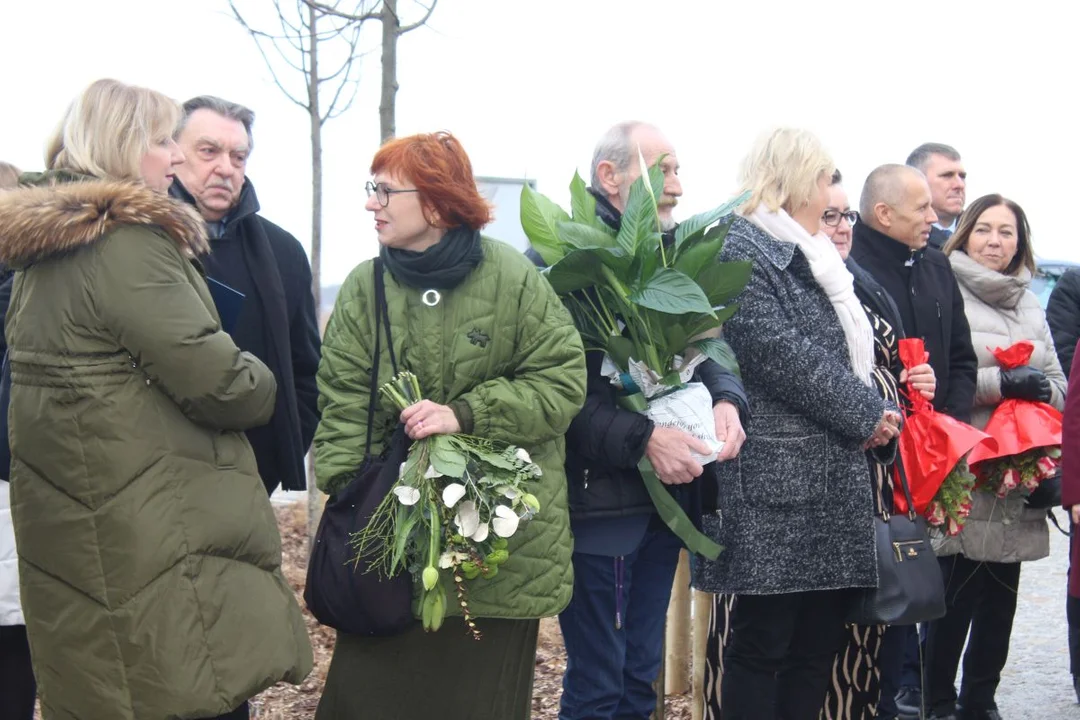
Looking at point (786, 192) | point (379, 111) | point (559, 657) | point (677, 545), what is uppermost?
point (379, 111)

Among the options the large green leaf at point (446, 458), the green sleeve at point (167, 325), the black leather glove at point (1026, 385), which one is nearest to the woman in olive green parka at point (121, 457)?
the green sleeve at point (167, 325)

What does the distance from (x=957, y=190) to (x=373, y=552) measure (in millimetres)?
4346

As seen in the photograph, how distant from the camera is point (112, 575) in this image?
3164 millimetres

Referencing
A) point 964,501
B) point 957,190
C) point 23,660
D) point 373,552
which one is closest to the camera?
point 373,552

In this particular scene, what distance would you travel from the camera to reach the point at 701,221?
3.96 metres

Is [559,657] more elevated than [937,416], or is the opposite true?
[937,416]

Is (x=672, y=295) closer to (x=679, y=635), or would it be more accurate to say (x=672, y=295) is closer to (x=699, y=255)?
(x=699, y=255)

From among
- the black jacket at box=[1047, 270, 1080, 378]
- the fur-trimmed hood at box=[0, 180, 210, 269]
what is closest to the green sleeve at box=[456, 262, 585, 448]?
the fur-trimmed hood at box=[0, 180, 210, 269]

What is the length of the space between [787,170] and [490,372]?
4.56ft

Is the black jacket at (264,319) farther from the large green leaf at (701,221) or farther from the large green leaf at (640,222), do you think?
the large green leaf at (701,221)

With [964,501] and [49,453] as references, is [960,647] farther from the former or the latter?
[49,453]

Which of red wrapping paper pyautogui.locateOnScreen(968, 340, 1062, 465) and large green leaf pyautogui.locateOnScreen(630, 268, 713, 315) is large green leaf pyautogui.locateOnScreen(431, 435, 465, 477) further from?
red wrapping paper pyautogui.locateOnScreen(968, 340, 1062, 465)

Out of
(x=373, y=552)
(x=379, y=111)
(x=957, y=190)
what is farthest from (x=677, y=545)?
(x=957, y=190)

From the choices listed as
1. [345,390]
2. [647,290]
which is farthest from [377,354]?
[647,290]
